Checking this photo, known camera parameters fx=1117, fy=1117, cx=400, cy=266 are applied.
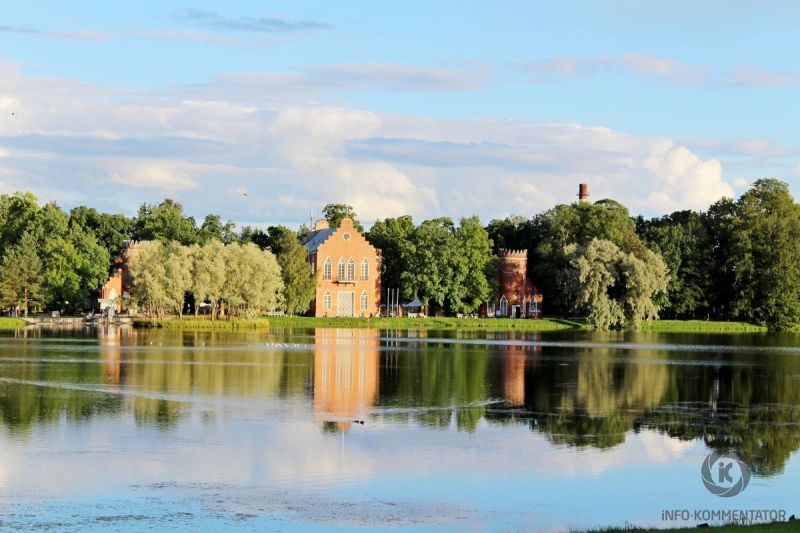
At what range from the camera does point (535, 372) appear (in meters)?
44.1

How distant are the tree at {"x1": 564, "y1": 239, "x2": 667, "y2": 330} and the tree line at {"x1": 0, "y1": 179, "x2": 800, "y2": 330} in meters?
0.17

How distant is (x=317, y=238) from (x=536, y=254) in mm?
20403

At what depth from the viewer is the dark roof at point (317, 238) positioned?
10175 cm

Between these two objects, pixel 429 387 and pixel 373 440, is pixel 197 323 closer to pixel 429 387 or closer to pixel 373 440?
pixel 429 387

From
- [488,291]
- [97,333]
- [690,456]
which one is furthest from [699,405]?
[488,291]

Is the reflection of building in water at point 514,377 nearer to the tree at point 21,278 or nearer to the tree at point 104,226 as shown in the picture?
the tree at point 21,278

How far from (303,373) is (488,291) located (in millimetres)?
56994

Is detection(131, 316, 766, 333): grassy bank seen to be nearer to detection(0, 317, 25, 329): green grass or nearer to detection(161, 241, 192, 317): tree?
detection(161, 241, 192, 317): tree

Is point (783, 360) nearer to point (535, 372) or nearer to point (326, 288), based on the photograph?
point (535, 372)

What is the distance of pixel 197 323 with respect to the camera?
77.4 meters

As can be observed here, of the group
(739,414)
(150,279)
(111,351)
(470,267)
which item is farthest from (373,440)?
(470,267)

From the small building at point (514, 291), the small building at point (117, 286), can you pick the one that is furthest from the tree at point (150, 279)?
the small building at point (514, 291)

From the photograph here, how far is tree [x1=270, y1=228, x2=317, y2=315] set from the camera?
87.4 meters

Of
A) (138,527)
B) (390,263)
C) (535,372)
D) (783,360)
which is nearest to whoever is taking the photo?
(138,527)
